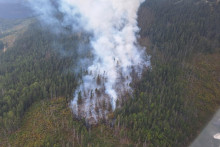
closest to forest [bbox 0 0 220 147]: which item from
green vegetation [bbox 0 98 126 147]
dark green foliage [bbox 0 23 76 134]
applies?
dark green foliage [bbox 0 23 76 134]

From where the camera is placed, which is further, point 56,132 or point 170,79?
point 170,79

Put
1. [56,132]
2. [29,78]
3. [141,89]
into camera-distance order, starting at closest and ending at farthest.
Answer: [56,132]
[141,89]
[29,78]

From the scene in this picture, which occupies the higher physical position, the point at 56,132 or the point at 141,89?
the point at 141,89

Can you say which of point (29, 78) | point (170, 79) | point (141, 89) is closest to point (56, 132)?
point (141, 89)

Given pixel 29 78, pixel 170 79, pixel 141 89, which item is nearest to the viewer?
pixel 141 89

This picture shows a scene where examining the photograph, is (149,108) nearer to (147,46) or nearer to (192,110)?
(192,110)

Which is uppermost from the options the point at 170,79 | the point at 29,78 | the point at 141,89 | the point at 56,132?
the point at 29,78

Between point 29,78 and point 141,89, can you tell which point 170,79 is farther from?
point 29,78

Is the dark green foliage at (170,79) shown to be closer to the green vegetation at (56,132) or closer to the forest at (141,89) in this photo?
the forest at (141,89)
